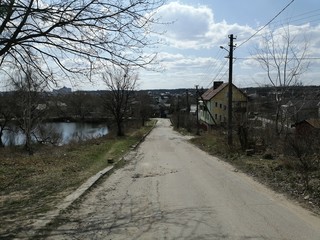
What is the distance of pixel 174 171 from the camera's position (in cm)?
1677

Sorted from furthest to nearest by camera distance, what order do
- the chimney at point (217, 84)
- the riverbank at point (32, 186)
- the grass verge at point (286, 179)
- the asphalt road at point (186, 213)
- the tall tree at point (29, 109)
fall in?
the chimney at point (217, 84), the tall tree at point (29, 109), the grass verge at point (286, 179), the riverbank at point (32, 186), the asphalt road at point (186, 213)

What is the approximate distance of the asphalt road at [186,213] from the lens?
6891mm

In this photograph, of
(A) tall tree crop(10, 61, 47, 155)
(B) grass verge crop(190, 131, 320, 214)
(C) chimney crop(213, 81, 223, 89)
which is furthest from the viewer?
(C) chimney crop(213, 81, 223, 89)

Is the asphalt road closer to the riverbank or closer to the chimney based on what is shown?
the riverbank

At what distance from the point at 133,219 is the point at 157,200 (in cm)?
225

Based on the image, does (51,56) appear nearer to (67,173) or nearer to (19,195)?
(19,195)

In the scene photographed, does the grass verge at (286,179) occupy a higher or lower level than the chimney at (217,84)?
lower

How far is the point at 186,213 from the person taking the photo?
27.7ft

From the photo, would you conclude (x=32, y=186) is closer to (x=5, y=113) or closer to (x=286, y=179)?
(x=286, y=179)

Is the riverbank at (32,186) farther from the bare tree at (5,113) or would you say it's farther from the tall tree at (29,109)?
the bare tree at (5,113)

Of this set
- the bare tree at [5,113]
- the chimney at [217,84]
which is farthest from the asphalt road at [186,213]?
the chimney at [217,84]

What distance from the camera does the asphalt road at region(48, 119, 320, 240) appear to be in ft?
22.6

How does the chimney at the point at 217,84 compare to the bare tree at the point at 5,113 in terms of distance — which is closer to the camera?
the bare tree at the point at 5,113

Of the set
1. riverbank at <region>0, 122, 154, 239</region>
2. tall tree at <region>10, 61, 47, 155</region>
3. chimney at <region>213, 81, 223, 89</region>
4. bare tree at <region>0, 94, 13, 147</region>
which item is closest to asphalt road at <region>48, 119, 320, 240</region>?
riverbank at <region>0, 122, 154, 239</region>
